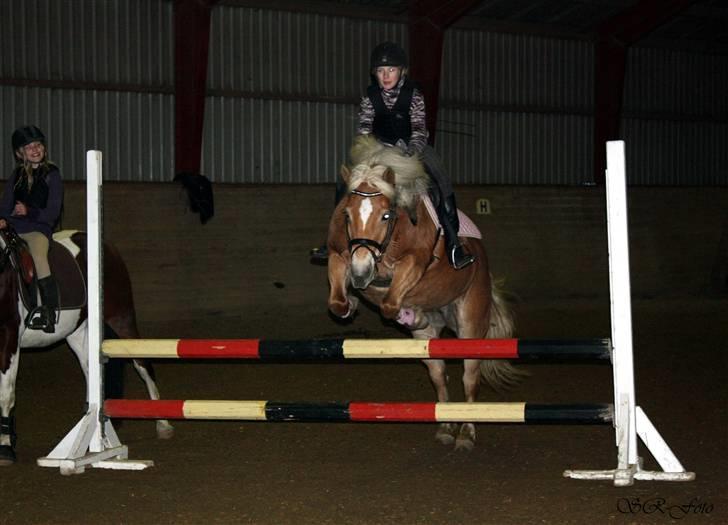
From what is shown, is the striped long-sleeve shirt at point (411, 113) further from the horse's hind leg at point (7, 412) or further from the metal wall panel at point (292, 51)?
the metal wall panel at point (292, 51)

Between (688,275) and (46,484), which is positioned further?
(688,275)

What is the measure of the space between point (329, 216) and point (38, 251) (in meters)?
6.94

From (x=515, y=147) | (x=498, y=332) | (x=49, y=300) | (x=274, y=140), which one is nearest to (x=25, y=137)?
(x=49, y=300)

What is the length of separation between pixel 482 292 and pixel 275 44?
9572 mm

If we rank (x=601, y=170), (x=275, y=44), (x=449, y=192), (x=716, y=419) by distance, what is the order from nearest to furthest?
(x=449, y=192) → (x=716, y=419) → (x=275, y=44) → (x=601, y=170)

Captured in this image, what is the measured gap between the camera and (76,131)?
44.1ft

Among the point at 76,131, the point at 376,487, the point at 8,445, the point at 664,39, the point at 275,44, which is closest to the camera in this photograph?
A: the point at 376,487

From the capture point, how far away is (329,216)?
12.9m

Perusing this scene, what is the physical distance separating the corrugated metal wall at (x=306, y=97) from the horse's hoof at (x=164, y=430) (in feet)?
25.5

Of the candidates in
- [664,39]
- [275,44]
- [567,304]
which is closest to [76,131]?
[275,44]

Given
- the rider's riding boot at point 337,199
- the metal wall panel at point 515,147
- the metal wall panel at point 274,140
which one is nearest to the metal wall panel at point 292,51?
the metal wall panel at point 274,140

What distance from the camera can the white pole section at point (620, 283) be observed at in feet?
15.9

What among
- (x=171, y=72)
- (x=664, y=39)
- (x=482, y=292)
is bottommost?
(x=482, y=292)

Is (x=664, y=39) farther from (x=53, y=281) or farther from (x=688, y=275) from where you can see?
(x=53, y=281)
